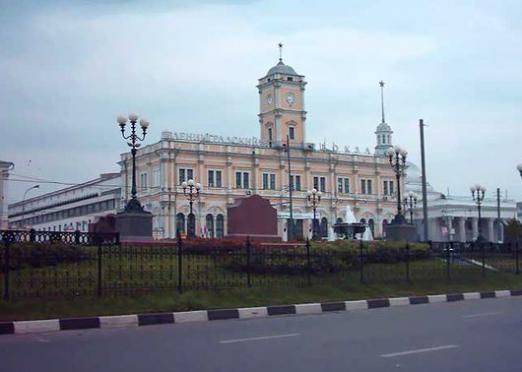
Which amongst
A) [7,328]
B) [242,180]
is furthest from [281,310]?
[242,180]

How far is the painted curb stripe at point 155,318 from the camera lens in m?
13.5

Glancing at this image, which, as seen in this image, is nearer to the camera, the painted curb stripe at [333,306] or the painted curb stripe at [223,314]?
the painted curb stripe at [223,314]

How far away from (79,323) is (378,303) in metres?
7.99

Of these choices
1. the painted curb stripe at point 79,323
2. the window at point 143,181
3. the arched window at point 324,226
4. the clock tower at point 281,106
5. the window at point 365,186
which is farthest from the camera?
the window at point 365,186

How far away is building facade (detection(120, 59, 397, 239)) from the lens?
222 feet

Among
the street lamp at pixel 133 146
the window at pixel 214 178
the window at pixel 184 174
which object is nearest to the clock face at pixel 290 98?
the window at pixel 214 178

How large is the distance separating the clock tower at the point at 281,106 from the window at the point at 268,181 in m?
3.55

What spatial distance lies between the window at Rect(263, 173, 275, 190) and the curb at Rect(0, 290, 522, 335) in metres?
53.3

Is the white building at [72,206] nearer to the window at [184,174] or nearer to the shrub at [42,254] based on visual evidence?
the window at [184,174]

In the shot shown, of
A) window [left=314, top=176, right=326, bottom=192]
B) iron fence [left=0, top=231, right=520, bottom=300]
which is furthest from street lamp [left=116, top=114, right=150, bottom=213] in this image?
window [left=314, top=176, right=326, bottom=192]

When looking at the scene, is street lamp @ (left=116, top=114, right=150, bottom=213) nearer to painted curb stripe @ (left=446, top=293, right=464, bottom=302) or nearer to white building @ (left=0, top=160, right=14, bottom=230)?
painted curb stripe @ (left=446, top=293, right=464, bottom=302)

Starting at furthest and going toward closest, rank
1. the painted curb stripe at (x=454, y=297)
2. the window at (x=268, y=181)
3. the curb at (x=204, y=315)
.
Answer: the window at (x=268, y=181) → the painted curb stripe at (x=454, y=297) → the curb at (x=204, y=315)

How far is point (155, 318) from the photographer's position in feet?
45.0

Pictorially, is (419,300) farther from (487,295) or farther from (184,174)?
(184,174)
